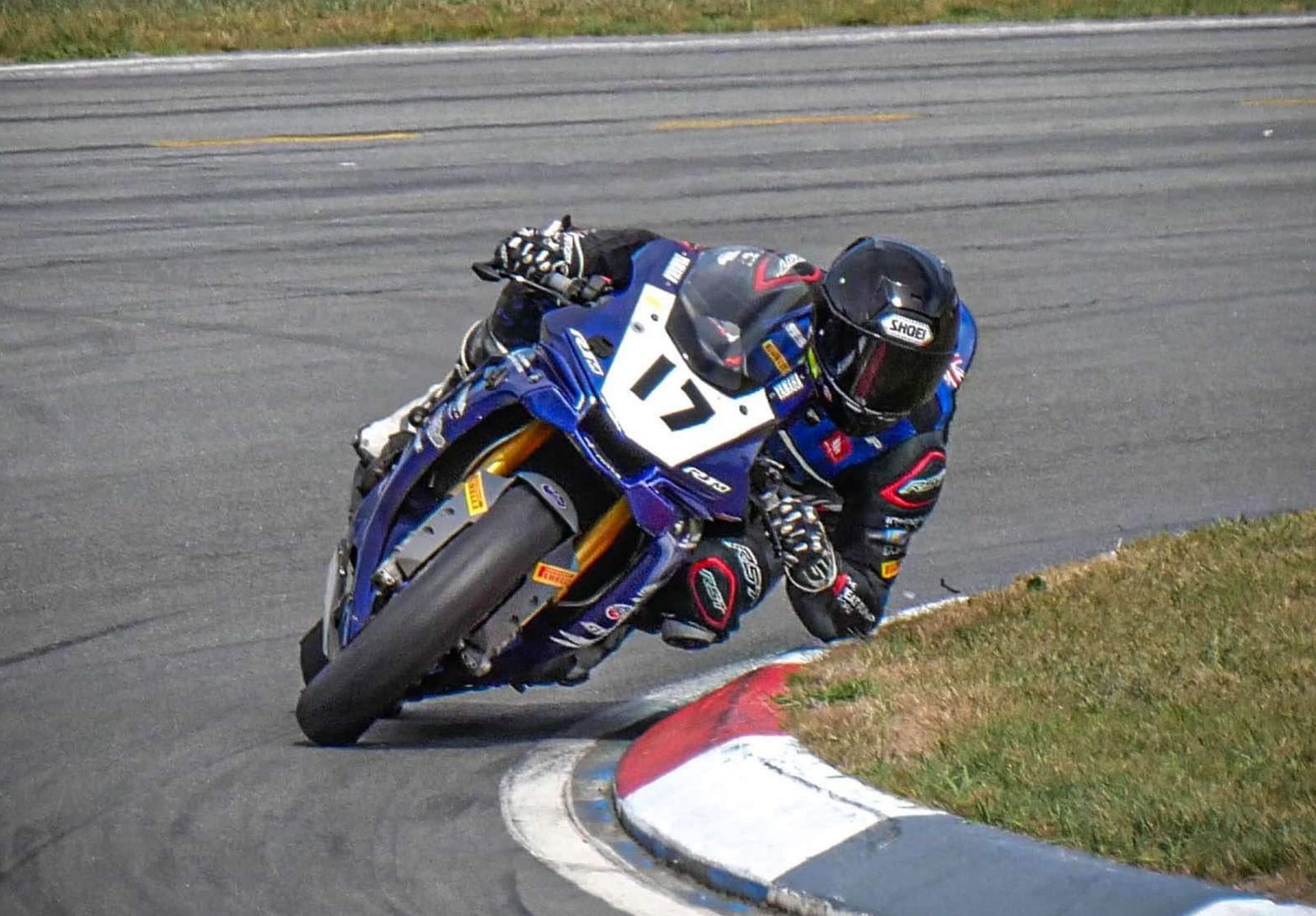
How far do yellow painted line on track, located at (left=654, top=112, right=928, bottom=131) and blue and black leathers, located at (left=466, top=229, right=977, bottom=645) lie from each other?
31.3 feet

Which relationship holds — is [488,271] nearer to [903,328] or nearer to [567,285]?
[567,285]

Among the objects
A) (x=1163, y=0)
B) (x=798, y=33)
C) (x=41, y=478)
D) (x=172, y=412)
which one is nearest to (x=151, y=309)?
(x=172, y=412)

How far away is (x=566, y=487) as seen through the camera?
5.66 metres

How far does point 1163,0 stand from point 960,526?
1637 cm

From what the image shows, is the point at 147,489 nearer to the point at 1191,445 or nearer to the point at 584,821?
the point at 584,821

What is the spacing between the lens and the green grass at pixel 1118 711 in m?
4.64

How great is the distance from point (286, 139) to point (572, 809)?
10.1 m

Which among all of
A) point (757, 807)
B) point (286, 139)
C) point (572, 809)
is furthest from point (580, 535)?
point (286, 139)

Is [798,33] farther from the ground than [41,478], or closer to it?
closer to it

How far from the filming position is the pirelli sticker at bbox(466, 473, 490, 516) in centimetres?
551

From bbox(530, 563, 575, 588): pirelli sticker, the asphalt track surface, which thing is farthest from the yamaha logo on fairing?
the asphalt track surface

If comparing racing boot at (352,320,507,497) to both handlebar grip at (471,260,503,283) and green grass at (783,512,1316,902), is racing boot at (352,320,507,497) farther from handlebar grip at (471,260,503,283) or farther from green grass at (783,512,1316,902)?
green grass at (783,512,1316,902)

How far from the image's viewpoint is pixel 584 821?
5.27 metres

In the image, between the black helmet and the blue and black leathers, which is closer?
the black helmet
